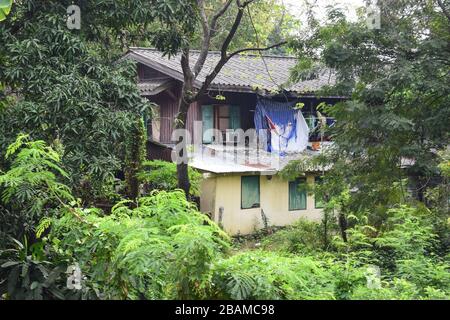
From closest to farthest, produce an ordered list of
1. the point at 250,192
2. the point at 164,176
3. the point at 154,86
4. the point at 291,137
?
the point at 164,176, the point at 250,192, the point at 154,86, the point at 291,137

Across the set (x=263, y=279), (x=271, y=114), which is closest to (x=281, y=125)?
(x=271, y=114)

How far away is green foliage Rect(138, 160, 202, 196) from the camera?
13250mm

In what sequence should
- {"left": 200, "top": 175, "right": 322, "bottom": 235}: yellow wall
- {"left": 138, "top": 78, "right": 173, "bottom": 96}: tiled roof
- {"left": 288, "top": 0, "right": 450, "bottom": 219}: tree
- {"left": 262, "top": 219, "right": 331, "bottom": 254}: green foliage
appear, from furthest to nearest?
1. {"left": 138, "top": 78, "right": 173, "bottom": 96}: tiled roof
2. {"left": 200, "top": 175, "right": 322, "bottom": 235}: yellow wall
3. {"left": 262, "top": 219, "right": 331, "bottom": 254}: green foliage
4. {"left": 288, "top": 0, "right": 450, "bottom": 219}: tree

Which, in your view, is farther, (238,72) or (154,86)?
(238,72)

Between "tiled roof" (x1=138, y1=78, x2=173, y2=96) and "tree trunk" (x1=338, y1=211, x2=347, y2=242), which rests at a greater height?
"tiled roof" (x1=138, y1=78, x2=173, y2=96)

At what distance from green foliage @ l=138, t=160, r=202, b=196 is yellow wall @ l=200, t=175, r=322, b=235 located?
1.37 metres

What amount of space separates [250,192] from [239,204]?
0.56 m

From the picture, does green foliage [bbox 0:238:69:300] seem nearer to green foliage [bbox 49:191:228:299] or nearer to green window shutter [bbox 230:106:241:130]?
green foliage [bbox 49:191:228:299]

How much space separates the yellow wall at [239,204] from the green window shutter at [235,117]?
2278 mm

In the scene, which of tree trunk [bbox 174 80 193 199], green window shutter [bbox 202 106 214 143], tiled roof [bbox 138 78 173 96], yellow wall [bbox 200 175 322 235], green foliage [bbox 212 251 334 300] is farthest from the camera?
green window shutter [bbox 202 106 214 143]

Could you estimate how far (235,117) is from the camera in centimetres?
Result: 1738

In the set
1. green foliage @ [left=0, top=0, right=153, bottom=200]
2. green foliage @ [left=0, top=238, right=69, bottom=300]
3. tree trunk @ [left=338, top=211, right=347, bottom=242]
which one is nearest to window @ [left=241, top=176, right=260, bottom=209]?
tree trunk @ [left=338, top=211, right=347, bottom=242]

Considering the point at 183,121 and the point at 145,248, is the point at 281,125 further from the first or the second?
the point at 145,248
